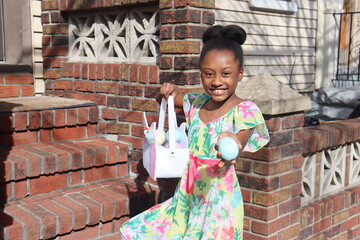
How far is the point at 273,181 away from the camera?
2.90 m

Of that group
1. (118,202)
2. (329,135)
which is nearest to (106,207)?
(118,202)

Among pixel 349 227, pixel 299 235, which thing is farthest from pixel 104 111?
pixel 349 227

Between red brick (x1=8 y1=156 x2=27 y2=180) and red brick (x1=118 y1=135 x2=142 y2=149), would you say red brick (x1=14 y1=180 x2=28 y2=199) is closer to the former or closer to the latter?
red brick (x1=8 y1=156 x2=27 y2=180)

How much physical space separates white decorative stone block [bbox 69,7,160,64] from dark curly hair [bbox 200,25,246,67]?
52.4 inches

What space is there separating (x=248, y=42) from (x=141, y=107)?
194 cm

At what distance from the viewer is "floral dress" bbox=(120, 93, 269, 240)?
7.29 ft

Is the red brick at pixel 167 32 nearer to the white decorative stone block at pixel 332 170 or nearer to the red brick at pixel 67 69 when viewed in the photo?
the red brick at pixel 67 69

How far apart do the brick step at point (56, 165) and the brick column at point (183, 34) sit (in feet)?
2.70

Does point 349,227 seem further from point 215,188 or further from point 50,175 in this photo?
point 50,175

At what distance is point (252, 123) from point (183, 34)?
128 cm

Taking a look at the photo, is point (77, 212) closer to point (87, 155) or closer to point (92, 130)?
point (87, 155)

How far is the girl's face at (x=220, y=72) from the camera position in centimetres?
217

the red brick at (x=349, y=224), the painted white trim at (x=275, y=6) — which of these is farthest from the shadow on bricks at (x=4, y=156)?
the painted white trim at (x=275, y=6)

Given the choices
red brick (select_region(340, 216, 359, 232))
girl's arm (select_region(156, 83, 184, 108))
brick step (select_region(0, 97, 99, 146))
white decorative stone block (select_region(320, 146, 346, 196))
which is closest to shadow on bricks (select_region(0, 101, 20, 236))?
brick step (select_region(0, 97, 99, 146))
